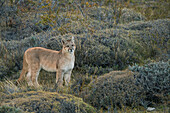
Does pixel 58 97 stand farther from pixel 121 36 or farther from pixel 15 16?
pixel 15 16

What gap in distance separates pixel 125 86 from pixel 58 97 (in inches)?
77.4

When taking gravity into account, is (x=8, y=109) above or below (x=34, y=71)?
above

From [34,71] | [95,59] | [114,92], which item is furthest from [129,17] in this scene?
[114,92]

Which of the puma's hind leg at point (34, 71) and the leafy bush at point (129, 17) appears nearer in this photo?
the puma's hind leg at point (34, 71)

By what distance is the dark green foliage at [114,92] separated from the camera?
5.82 meters

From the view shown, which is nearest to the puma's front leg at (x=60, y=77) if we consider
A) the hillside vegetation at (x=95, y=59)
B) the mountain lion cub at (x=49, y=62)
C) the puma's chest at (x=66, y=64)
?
the mountain lion cub at (x=49, y=62)

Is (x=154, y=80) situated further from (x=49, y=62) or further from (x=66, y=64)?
(x=49, y=62)

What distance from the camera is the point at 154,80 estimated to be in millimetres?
6121

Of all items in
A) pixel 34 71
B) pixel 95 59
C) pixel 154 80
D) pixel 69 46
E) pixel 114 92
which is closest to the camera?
pixel 114 92

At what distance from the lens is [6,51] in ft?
30.5

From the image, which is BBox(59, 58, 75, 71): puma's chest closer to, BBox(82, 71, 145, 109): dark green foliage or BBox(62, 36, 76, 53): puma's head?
BBox(62, 36, 76, 53): puma's head

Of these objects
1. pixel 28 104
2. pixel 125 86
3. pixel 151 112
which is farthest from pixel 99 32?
pixel 28 104

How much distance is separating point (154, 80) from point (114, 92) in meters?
1.10

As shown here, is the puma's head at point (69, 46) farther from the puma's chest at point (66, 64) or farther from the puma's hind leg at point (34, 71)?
the puma's hind leg at point (34, 71)
